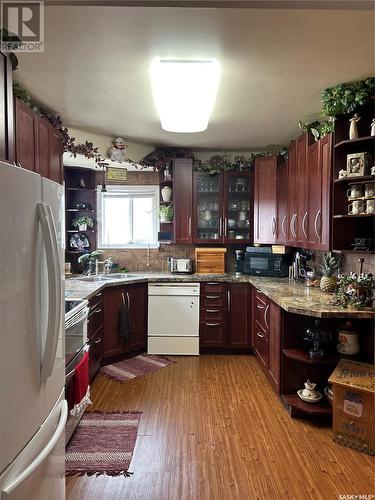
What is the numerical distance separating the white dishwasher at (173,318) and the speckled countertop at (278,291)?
13cm

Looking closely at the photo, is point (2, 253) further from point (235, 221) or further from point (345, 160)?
point (235, 221)

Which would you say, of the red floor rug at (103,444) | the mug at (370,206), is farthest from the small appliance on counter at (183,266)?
the mug at (370,206)

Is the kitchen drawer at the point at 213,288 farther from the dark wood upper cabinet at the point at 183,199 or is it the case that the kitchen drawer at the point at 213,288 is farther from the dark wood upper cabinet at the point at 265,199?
the dark wood upper cabinet at the point at 265,199

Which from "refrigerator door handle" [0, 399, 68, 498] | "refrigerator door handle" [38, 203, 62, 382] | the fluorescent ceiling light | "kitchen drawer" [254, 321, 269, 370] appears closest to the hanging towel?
"kitchen drawer" [254, 321, 269, 370]

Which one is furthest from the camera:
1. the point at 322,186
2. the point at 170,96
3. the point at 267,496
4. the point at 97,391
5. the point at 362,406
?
the point at 97,391

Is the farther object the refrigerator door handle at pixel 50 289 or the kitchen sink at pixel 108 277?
the kitchen sink at pixel 108 277

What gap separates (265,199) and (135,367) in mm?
2461

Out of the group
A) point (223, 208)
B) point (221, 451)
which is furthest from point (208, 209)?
point (221, 451)

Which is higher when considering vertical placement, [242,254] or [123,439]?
[242,254]

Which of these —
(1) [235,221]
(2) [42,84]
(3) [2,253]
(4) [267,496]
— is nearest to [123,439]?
(4) [267,496]

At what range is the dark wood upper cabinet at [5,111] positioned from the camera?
1757 mm

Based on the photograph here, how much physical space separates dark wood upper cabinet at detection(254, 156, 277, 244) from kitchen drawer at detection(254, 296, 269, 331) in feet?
2.71

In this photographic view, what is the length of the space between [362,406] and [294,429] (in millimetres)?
546

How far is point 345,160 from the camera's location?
2768mm
